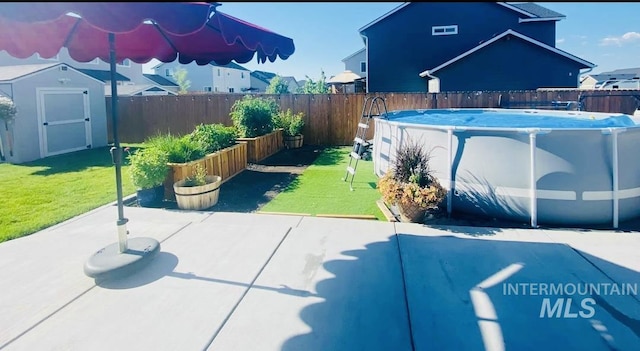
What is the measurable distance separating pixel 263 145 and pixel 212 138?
219cm

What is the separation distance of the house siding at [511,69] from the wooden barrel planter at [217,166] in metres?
11.0

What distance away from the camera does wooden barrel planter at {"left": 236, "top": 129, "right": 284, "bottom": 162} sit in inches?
357

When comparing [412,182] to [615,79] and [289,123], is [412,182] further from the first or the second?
[615,79]

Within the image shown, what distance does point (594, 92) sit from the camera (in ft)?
37.6

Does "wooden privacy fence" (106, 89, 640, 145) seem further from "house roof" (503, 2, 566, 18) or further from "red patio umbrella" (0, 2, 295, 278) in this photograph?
"red patio umbrella" (0, 2, 295, 278)

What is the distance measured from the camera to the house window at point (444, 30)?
18000mm

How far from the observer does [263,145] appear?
963 centimetres

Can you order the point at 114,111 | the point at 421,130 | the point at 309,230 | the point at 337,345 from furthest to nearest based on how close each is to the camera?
the point at 421,130 → the point at 309,230 → the point at 114,111 → the point at 337,345

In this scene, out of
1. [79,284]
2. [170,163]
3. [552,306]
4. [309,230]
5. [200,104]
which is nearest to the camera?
[552,306]

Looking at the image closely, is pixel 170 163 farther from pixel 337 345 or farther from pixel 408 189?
pixel 337 345

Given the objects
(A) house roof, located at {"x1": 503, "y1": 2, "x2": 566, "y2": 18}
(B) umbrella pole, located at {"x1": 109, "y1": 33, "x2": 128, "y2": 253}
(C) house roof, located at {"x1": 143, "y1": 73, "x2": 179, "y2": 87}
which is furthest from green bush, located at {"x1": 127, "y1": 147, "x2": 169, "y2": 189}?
(C) house roof, located at {"x1": 143, "y1": 73, "x2": 179, "y2": 87}

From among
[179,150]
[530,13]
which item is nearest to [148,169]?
[179,150]

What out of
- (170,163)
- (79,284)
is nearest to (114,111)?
(79,284)

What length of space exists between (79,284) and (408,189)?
3.54m
